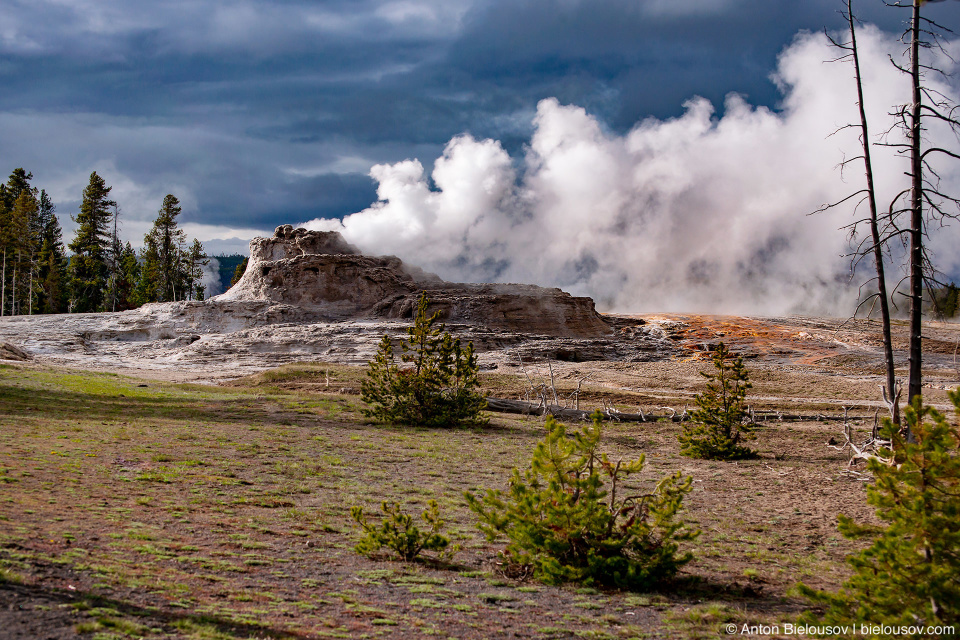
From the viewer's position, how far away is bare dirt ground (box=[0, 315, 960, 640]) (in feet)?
16.8

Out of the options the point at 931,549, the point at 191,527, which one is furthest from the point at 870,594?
the point at 191,527

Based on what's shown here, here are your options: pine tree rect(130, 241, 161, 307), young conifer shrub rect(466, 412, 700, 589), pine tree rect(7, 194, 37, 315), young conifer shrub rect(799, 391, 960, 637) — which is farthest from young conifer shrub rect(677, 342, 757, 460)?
pine tree rect(130, 241, 161, 307)

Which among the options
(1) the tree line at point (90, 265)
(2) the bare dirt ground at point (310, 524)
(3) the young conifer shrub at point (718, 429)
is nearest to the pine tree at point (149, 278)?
(1) the tree line at point (90, 265)

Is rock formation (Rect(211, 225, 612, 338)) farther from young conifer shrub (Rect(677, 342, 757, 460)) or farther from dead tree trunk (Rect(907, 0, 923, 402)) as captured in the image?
dead tree trunk (Rect(907, 0, 923, 402))

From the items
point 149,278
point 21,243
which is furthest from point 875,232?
point 149,278

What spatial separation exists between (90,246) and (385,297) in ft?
138

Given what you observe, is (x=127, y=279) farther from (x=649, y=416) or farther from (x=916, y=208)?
(x=916, y=208)

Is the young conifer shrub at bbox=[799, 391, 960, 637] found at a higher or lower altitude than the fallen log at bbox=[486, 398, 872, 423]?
Result: higher

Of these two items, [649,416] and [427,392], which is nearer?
[427,392]

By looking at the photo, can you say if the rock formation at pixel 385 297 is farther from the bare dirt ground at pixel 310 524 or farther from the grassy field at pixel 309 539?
the grassy field at pixel 309 539

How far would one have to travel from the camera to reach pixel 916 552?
13.7ft

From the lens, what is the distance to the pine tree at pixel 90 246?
2699 inches

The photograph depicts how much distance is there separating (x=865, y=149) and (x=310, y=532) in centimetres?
1313

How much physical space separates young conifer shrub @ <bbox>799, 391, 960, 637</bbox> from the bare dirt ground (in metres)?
1.42
